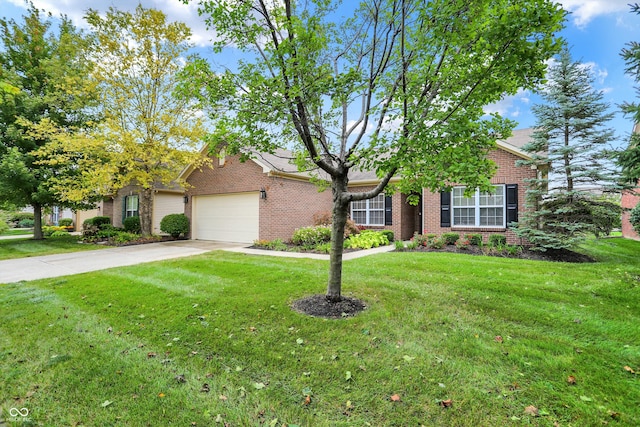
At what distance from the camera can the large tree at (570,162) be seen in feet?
28.7

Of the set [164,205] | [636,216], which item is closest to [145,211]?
[164,205]

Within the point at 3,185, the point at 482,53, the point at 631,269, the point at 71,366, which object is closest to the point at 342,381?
the point at 71,366

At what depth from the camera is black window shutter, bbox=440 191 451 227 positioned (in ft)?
38.5

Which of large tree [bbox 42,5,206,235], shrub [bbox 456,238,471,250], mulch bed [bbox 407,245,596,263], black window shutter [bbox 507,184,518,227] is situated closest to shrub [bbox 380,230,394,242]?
shrub [bbox 456,238,471,250]

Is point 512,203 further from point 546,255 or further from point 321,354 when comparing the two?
point 321,354

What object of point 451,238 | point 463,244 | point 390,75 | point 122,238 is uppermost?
point 390,75

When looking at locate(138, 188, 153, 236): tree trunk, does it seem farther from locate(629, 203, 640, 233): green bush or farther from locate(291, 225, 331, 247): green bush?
locate(629, 203, 640, 233): green bush

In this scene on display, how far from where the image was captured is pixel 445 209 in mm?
11781

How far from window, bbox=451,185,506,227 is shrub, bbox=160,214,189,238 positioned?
41.0 feet

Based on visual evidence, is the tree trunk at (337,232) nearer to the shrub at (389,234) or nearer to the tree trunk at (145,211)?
the shrub at (389,234)

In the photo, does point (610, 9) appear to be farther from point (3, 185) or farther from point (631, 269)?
point (3, 185)

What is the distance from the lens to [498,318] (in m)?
4.18

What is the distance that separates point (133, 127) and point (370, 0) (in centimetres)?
1282

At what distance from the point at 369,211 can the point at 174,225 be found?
9.51 m
